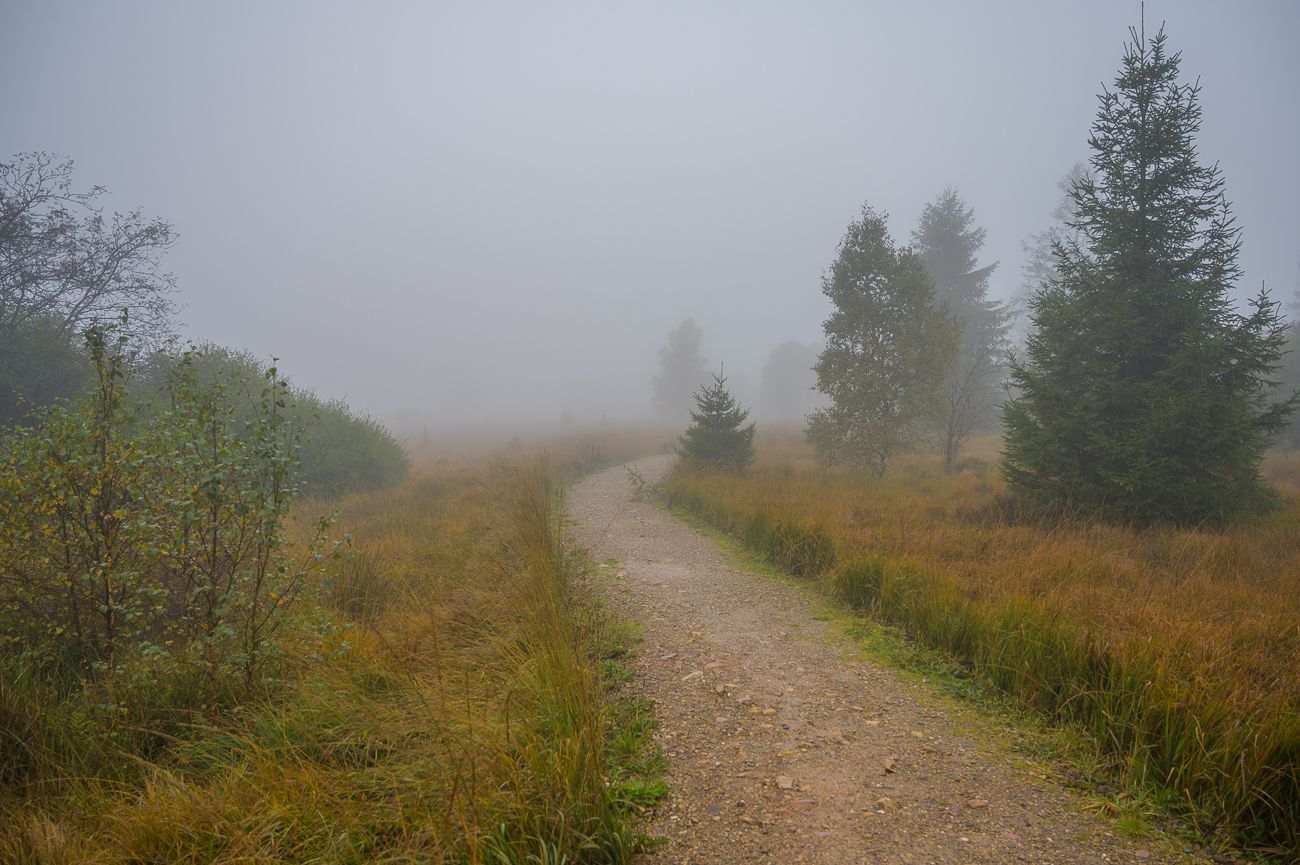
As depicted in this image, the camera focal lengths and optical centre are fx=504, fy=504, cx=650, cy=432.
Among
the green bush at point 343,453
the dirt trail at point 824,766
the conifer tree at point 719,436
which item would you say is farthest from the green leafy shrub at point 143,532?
the green bush at point 343,453

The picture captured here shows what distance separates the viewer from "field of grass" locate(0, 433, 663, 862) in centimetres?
245

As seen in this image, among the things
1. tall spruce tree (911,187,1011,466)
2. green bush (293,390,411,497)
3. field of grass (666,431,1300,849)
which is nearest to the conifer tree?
field of grass (666,431,1300,849)

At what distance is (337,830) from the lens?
2.56 m

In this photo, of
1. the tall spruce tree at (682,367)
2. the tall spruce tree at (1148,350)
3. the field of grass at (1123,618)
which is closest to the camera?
A: the field of grass at (1123,618)

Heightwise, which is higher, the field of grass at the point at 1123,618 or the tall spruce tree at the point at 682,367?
the tall spruce tree at the point at 682,367

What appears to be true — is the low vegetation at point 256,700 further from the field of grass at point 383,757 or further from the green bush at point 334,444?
the green bush at point 334,444

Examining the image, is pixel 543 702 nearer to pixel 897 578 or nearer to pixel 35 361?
pixel 897 578

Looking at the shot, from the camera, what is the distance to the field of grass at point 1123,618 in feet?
8.96

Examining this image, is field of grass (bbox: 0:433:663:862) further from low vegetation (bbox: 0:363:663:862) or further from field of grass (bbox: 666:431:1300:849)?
field of grass (bbox: 666:431:1300:849)

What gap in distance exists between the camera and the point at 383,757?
3.30 meters

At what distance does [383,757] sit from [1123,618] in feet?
18.2

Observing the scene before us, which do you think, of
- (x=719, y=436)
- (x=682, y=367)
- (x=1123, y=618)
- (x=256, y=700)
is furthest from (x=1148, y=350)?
(x=682, y=367)

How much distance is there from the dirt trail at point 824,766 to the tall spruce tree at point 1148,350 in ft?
22.3

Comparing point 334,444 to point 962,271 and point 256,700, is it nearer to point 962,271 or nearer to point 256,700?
point 256,700
